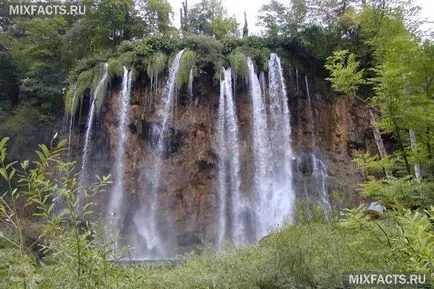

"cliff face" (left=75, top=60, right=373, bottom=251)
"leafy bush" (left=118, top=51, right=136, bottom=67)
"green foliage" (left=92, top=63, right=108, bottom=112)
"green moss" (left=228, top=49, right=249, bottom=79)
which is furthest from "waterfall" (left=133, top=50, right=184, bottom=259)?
"green foliage" (left=92, top=63, right=108, bottom=112)

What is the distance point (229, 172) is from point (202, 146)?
5.03ft

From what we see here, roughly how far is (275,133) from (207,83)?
3.59 metres

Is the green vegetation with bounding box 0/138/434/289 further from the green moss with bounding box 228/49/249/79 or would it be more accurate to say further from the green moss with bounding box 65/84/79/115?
the green moss with bounding box 65/84/79/115

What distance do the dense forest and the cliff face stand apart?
0.53 m

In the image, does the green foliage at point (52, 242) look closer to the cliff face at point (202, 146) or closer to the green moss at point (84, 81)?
the cliff face at point (202, 146)

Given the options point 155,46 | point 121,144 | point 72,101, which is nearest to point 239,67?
point 155,46

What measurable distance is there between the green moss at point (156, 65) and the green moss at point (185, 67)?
0.79m

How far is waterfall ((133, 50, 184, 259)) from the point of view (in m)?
16.0

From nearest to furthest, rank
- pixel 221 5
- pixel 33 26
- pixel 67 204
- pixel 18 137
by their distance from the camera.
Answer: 1. pixel 67 204
2. pixel 18 137
3. pixel 33 26
4. pixel 221 5

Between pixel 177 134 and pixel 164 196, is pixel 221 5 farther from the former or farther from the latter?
pixel 164 196

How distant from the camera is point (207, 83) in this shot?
17484 mm

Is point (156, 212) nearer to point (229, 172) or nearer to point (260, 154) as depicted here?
point (229, 172)

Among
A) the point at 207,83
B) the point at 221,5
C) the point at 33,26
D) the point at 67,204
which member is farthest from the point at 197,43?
the point at 67,204

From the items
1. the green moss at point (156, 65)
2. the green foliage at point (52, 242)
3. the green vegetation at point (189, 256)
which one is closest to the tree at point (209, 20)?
the green moss at point (156, 65)
